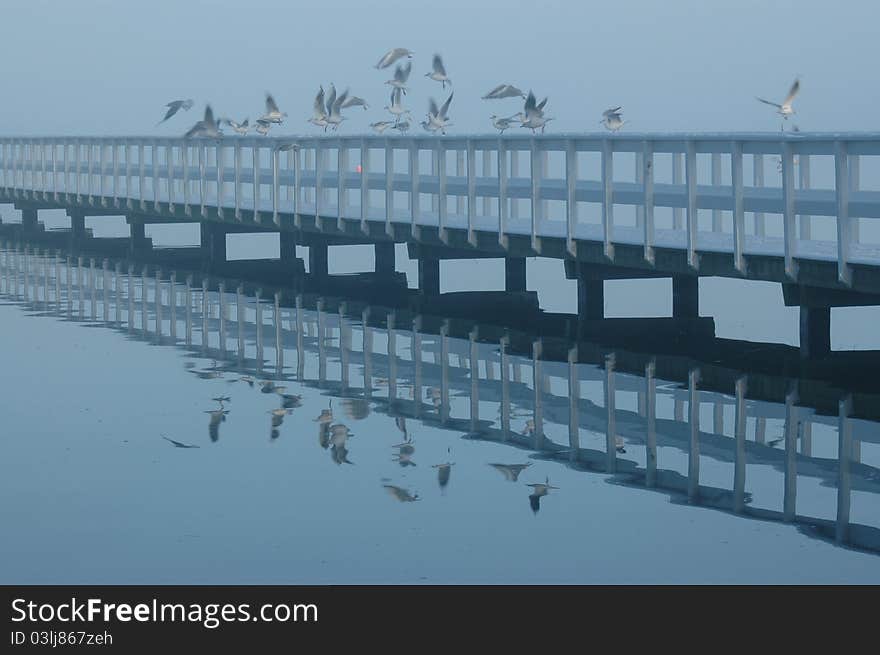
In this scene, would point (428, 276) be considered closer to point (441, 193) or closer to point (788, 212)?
point (441, 193)

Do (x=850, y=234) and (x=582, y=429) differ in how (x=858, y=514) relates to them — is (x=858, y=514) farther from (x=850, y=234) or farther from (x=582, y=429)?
(x=850, y=234)

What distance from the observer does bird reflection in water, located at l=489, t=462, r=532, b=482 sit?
37.8 feet

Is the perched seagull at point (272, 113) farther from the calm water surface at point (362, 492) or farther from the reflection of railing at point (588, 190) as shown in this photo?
the calm water surface at point (362, 492)

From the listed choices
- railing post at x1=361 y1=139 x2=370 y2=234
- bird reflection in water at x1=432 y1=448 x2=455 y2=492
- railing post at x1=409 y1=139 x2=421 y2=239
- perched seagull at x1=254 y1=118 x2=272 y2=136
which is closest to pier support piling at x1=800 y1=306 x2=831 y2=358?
bird reflection in water at x1=432 y1=448 x2=455 y2=492

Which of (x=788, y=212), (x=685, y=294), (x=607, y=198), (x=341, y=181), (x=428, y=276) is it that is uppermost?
(x=788, y=212)

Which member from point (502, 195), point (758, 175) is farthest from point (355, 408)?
point (502, 195)

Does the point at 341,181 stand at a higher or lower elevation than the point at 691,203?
lower

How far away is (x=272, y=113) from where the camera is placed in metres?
33.0

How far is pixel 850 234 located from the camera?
15398 mm

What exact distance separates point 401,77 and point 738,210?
560 inches

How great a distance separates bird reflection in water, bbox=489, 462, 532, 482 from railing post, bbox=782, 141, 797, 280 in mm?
4936

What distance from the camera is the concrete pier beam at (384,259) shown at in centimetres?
2705
